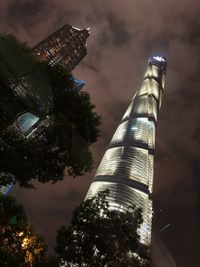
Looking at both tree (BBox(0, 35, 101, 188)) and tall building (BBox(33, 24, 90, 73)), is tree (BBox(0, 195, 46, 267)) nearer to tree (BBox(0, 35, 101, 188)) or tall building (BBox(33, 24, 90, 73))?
tree (BBox(0, 35, 101, 188))

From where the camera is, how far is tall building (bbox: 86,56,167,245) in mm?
61000

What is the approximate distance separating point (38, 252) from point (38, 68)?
62.9 feet

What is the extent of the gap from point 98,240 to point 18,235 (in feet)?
27.6

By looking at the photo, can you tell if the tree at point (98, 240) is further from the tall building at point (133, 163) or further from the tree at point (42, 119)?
the tall building at point (133, 163)

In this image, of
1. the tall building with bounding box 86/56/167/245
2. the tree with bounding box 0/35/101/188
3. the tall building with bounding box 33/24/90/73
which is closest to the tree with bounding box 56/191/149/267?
the tree with bounding box 0/35/101/188

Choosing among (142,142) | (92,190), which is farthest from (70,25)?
(92,190)

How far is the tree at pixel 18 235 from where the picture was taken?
31.7 m

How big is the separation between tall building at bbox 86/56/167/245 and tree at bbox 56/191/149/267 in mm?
26298

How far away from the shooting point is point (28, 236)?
34531 mm

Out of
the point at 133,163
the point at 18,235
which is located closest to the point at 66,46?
the point at 133,163

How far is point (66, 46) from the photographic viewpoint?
483 ft

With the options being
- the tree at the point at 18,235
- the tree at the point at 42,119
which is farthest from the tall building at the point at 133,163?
the tree at the point at 42,119

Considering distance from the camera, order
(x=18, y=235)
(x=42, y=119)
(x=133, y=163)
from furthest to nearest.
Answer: (x=133, y=163), (x=18, y=235), (x=42, y=119)

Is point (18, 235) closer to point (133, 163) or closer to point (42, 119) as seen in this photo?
point (42, 119)
